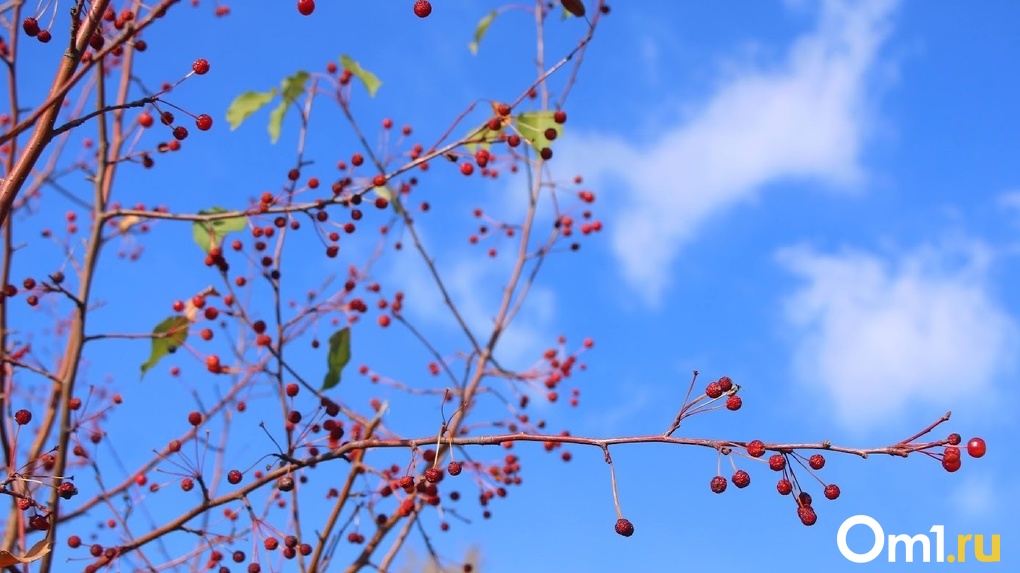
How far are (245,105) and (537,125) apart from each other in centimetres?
146

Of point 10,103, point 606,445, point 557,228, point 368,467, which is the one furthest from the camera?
point 557,228

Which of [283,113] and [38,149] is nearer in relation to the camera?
[38,149]

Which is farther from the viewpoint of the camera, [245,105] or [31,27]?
[245,105]

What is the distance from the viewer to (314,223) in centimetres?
291

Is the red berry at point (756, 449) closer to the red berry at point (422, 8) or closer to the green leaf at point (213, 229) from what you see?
the red berry at point (422, 8)

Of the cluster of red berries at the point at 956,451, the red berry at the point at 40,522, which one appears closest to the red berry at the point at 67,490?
the red berry at the point at 40,522

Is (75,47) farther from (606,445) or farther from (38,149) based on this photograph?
(606,445)

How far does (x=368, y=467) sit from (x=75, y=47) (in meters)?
1.52

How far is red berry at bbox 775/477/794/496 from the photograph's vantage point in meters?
1.77

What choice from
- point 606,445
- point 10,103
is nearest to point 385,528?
point 606,445

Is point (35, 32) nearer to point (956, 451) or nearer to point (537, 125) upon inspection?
point (537, 125)

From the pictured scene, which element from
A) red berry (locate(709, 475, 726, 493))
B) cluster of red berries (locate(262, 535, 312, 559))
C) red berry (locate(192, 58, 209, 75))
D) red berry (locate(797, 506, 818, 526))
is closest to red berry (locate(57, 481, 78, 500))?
cluster of red berries (locate(262, 535, 312, 559))

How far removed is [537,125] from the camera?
2932 millimetres

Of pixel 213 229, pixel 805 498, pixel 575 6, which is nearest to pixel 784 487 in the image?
pixel 805 498
